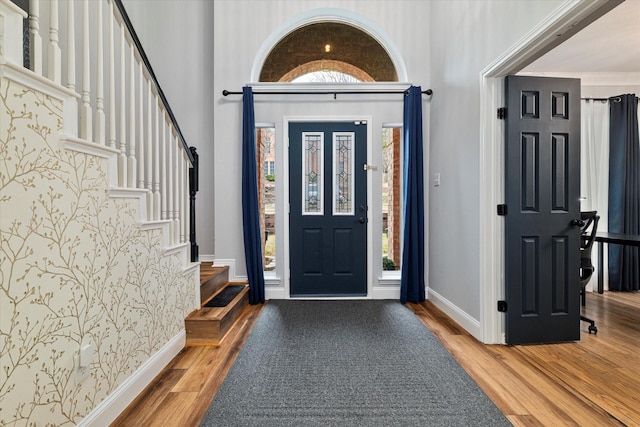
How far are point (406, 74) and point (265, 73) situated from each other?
163cm

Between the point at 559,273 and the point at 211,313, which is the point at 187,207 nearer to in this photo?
the point at 211,313

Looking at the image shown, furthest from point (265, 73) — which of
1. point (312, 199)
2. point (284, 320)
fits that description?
point (284, 320)

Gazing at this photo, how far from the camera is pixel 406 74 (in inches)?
145

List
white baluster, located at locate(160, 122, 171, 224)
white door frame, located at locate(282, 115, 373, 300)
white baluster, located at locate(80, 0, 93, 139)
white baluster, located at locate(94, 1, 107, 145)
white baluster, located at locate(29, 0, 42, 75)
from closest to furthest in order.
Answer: white baluster, located at locate(29, 0, 42, 75) → white baluster, located at locate(80, 0, 93, 139) → white baluster, located at locate(94, 1, 107, 145) → white baluster, located at locate(160, 122, 171, 224) → white door frame, located at locate(282, 115, 373, 300)

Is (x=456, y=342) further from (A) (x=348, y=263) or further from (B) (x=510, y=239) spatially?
(A) (x=348, y=263)

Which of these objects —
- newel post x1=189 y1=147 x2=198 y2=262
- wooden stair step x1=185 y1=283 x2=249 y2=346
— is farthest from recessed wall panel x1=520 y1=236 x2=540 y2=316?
newel post x1=189 y1=147 x2=198 y2=262

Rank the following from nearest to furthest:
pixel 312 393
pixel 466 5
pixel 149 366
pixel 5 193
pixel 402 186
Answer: pixel 5 193 → pixel 312 393 → pixel 149 366 → pixel 466 5 → pixel 402 186

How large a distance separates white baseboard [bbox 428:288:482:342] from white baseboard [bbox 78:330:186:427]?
2.27 m

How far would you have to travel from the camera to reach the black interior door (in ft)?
7.79

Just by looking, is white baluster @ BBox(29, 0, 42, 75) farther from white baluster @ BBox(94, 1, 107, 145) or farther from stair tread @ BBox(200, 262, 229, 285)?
stair tread @ BBox(200, 262, 229, 285)

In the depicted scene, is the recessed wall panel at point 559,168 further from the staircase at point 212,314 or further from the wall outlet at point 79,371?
the wall outlet at point 79,371

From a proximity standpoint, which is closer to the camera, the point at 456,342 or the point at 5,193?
the point at 5,193

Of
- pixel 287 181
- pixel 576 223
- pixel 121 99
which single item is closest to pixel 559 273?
pixel 576 223

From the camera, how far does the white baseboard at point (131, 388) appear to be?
146 centimetres
